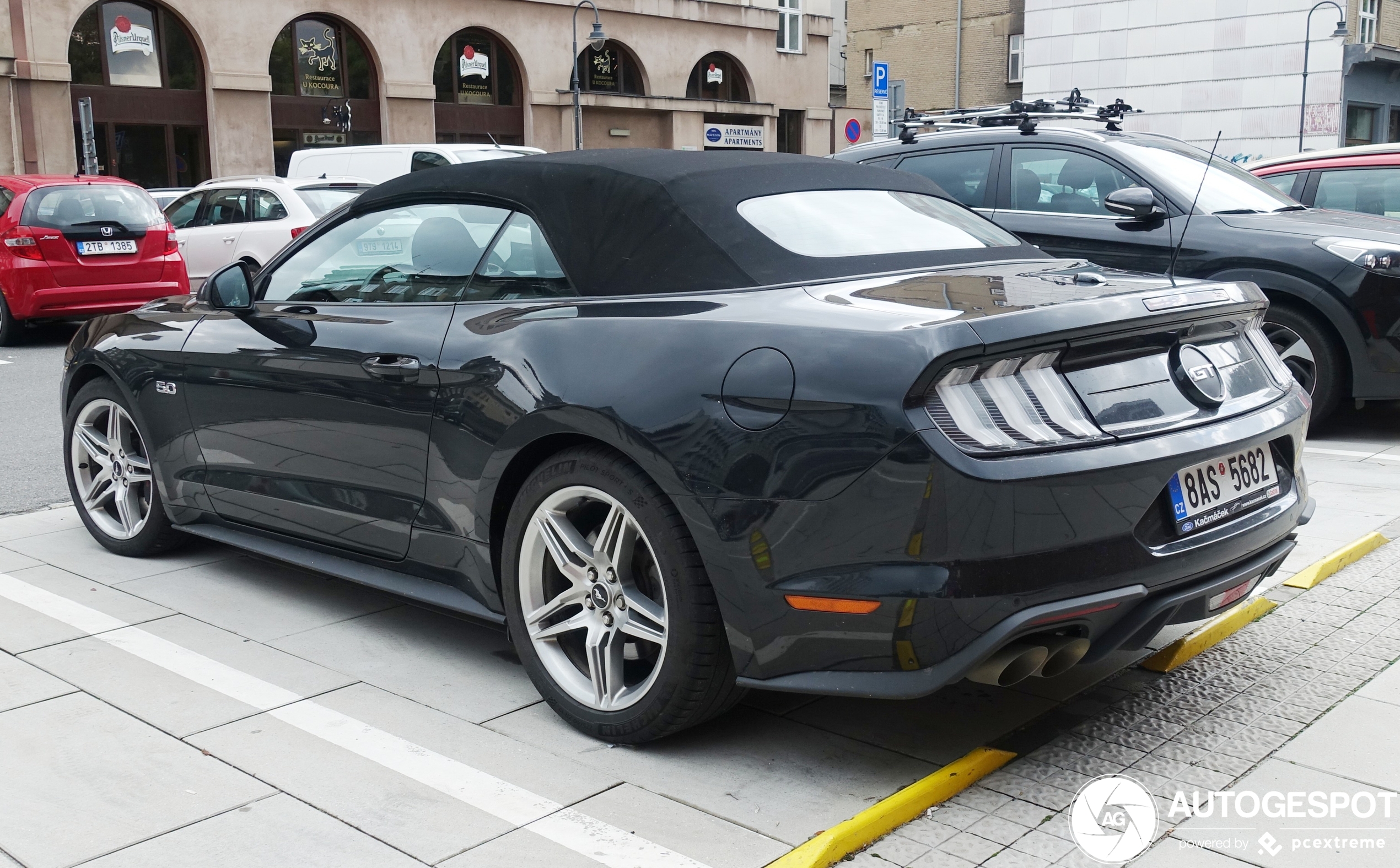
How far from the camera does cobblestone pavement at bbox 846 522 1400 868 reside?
2791 millimetres

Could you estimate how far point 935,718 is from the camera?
3504 mm

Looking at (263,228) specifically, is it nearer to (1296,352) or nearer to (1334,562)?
(1296,352)

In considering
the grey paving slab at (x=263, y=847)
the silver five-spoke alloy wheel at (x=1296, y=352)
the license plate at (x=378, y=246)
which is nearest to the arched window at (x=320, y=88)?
the silver five-spoke alloy wheel at (x=1296, y=352)

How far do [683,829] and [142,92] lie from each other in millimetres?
29993

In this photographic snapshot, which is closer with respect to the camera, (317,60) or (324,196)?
(324,196)

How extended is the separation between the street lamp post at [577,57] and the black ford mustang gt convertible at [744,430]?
28244 millimetres

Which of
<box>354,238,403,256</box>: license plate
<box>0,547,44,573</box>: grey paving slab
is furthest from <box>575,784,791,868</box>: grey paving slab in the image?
<box>0,547,44,573</box>: grey paving slab

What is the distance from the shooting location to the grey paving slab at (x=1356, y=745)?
10.2ft

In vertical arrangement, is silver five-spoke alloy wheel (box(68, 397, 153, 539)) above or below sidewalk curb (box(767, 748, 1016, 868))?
above

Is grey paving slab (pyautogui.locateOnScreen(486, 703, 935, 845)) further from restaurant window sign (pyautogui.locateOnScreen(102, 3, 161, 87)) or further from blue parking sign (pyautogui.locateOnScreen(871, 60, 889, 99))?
restaurant window sign (pyautogui.locateOnScreen(102, 3, 161, 87))

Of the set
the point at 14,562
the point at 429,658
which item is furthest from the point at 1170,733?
the point at 14,562

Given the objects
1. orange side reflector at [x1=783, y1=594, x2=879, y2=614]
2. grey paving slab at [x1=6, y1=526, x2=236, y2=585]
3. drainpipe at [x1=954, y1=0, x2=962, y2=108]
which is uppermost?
drainpipe at [x1=954, y1=0, x2=962, y2=108]

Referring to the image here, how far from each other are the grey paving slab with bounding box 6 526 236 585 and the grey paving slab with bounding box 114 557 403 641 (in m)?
0.10

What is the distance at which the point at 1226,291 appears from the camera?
3.38 m
